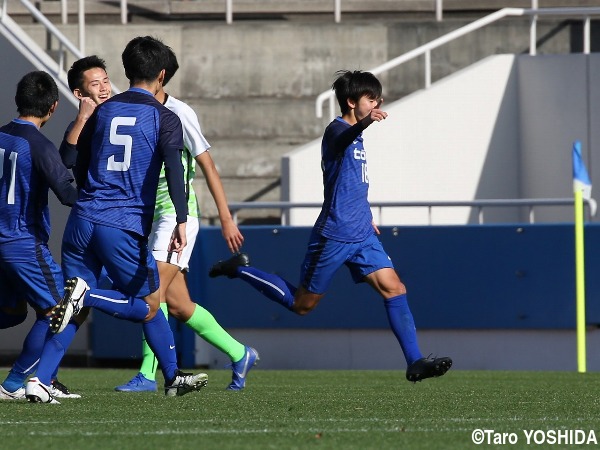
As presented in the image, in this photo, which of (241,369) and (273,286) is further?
(273,286)

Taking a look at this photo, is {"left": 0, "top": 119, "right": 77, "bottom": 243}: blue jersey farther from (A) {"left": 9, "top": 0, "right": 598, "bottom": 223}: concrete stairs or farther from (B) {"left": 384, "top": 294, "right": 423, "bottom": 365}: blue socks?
(A) {"left": 9, "top": 0, "right": 598, "bottom": 223}: concrete stairs

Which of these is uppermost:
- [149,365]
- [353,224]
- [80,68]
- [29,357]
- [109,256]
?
[80,68]

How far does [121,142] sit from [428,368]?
2.25m

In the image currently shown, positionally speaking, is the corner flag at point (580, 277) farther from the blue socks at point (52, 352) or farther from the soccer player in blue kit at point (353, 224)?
the blue socks at point (52, 352)

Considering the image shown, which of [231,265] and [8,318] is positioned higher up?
[231,265]

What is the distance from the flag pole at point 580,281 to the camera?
11750 millimetres

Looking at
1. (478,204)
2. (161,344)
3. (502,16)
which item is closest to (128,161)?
(161,344)

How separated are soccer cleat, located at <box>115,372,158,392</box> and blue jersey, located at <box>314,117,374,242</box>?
1410 mm

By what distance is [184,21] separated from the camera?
18219 mm

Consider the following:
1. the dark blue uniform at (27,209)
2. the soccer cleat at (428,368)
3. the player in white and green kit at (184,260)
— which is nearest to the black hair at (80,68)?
the player in white and green kit at (184,260)

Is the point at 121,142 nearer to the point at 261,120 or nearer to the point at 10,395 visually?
the point at 10,395

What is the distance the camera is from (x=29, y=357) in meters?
7.78

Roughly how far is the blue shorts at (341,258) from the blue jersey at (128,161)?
5.39ft

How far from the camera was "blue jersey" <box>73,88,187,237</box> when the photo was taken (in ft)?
23.5
